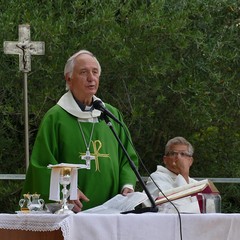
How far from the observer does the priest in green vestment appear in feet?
16.7

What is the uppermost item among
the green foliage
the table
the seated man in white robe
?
the green foliage

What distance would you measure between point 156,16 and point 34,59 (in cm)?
132

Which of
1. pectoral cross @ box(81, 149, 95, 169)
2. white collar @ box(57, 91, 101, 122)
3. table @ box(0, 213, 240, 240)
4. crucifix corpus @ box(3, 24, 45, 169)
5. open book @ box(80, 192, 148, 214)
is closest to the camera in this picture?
table @ box(0, 213, 240, 240)

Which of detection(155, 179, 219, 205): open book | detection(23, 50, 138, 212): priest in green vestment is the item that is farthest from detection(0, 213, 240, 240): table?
detection(23, 50, 138, 212): priest in green vestment

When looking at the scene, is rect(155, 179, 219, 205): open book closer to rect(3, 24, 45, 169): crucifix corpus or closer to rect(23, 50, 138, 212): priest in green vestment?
rect(23, 50, 138, 212): priest in green vestment

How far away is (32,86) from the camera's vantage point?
8586 mm

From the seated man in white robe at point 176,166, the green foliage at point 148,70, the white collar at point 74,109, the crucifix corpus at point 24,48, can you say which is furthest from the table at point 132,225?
the green foliage at point 148,70

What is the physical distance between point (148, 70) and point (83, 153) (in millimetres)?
3380

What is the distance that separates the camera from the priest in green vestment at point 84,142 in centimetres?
508

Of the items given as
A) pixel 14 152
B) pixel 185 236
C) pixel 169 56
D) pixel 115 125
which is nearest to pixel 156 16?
pixel 169 56

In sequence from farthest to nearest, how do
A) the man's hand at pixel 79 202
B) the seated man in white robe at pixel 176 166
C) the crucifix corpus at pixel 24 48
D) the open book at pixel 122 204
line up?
the crucifix corpus at pixel 24 48, the seated man in white robe at pixel 176 166, the man's hand at pixel 79 202, the open book at pixel 122 204

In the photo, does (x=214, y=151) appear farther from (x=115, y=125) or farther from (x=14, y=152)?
(x=115, y=125)

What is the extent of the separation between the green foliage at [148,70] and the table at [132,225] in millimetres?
4454

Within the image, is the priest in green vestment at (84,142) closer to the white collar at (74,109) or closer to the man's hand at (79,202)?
the white collar at (74,109)
